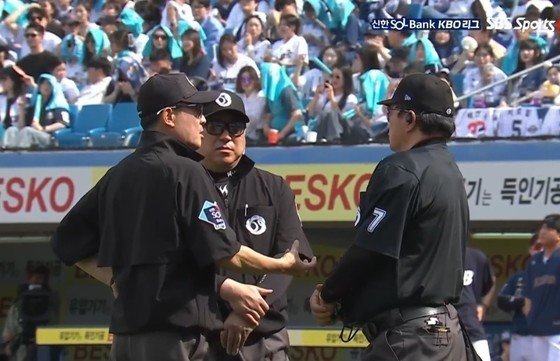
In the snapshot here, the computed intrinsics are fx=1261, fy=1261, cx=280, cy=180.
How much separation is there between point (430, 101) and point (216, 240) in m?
0.96

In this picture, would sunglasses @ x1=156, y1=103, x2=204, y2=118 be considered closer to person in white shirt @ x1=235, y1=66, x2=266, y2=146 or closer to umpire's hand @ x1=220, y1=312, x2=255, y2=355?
umpire's hand @ x1=220, y1=312, x2=255, y2=355

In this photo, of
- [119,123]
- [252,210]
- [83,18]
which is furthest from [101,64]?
[252,210]

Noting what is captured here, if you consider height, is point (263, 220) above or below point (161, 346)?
above

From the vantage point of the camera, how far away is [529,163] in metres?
10.8

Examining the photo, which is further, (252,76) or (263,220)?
(252,76)

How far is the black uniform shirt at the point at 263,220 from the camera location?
539 centimetres

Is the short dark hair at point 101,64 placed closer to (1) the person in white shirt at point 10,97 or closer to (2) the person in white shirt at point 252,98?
(1) the person in white shirt at point 10,97

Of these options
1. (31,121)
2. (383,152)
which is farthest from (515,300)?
(31,121)

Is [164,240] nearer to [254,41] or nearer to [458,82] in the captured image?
[458,82]

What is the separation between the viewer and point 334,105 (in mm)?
11711

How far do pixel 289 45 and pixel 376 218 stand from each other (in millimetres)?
8588

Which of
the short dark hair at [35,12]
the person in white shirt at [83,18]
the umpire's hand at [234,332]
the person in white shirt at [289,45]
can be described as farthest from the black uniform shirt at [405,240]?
the short dark hair at [35,12]

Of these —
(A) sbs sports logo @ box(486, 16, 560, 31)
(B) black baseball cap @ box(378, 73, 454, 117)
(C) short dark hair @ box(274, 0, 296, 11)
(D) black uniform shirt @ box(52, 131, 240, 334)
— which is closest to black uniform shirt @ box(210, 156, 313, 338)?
(D) black uniform shirt @ box(52, 131, 240, 334)

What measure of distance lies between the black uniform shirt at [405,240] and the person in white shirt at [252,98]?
24.2 ft
